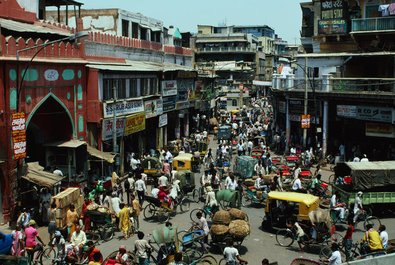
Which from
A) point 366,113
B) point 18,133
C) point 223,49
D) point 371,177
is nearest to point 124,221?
point 18,133

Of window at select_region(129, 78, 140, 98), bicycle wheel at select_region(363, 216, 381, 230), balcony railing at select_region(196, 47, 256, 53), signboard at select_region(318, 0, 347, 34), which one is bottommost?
bicycle wheel at select_region(363, 216, 381, 230)

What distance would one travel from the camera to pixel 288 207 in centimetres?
1855

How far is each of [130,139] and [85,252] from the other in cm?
2064

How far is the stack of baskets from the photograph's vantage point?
16703 millimetres

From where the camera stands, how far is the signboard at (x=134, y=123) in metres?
31.2

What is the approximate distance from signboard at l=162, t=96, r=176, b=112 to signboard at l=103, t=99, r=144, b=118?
633 cm

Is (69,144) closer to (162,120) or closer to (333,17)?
(162,120)

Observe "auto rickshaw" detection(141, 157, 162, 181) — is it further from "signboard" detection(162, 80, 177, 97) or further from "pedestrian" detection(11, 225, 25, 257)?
"pedestrian" detection(11, 225, 25, 257)

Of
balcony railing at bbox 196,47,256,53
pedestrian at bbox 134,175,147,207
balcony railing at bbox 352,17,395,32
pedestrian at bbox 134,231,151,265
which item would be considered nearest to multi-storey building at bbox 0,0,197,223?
pedestrian at bbox 134,175,147,207

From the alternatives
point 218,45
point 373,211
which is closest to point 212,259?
point 373,211

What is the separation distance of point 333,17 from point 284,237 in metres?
25.3

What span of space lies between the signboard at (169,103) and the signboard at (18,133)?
21.2 metres

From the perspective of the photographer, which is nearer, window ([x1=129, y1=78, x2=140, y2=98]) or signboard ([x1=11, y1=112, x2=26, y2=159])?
signboard ([x1=11, y1=112, x2=26, y2=159])

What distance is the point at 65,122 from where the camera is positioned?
25.4 metres
